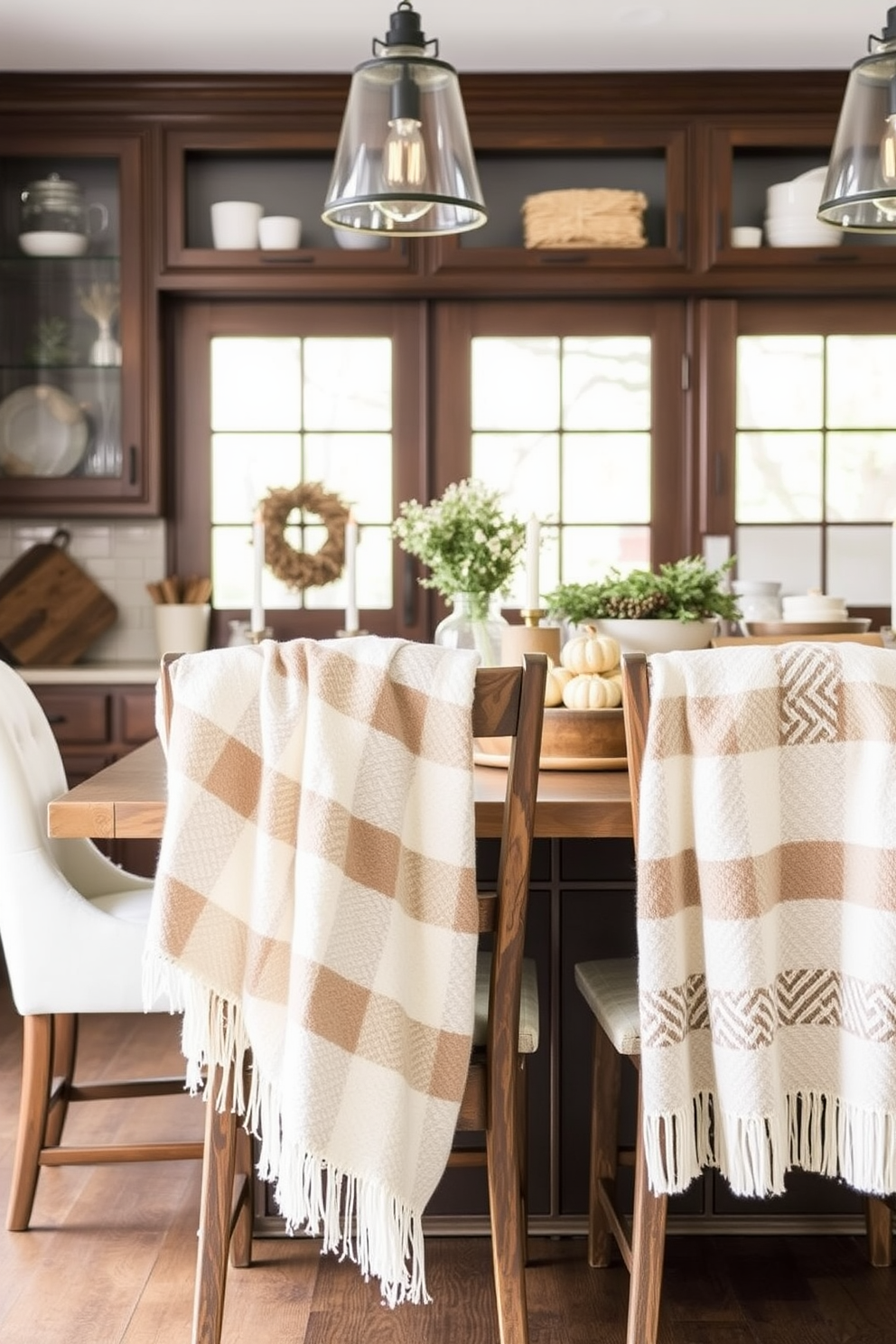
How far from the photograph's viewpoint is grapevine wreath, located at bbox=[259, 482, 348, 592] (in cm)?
358

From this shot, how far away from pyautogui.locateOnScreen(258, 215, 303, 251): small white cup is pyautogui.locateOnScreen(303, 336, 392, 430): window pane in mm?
Result: 300

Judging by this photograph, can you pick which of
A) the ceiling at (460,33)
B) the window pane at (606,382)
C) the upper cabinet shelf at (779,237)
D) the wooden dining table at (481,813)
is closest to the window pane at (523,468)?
the window pane at (606,382)

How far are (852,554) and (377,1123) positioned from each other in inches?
124

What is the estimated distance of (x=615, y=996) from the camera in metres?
1.84

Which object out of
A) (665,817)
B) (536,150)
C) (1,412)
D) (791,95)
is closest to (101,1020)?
(1,412)

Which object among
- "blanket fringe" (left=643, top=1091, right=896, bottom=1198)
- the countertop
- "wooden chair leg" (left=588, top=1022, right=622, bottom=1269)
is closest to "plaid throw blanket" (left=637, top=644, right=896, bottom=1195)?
"blanket fringe" (left=643, top=1091, right=896, bottom=1198)

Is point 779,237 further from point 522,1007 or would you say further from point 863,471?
point 522,1007

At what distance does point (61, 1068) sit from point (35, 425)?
2.21 meters

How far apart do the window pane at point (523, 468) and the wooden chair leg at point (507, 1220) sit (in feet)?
9.26

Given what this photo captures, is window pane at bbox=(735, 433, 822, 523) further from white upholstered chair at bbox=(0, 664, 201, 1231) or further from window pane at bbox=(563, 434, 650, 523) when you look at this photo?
white upholstered chair at bbox=(0, 664, 201, 1231)

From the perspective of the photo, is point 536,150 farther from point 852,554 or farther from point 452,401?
point 852,554

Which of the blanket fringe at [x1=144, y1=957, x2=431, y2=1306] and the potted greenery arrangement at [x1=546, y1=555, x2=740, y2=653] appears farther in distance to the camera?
the potted greenery arrangement at [x1=546, y1=555, x2=740, y2=653]

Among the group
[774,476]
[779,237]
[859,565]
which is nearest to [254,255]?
[779,237]

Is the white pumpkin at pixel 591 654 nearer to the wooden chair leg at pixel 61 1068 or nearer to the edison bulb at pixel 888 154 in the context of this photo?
the edison bulb at pixel 888 154
